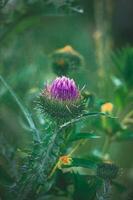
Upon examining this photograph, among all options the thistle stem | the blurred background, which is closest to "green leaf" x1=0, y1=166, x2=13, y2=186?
the blurred background

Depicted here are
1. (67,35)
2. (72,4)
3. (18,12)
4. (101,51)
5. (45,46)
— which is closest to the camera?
(72,4)

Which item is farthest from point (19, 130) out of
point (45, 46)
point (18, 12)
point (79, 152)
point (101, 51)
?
point (45, 46)

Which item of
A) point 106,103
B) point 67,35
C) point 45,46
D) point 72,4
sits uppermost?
point 67,35

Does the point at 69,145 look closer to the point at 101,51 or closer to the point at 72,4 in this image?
the point at 72,4

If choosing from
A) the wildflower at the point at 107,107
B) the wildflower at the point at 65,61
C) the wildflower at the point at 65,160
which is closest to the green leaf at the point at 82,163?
the wildflower at the point at 65,160

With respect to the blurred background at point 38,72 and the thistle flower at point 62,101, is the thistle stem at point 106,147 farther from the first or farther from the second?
the thistle flower at point 62,101

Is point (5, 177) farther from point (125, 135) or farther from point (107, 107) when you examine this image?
point (125, 135)
